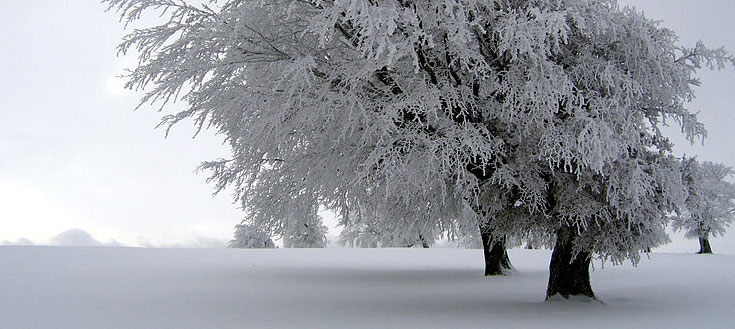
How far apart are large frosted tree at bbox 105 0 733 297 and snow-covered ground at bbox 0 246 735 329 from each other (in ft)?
4.38

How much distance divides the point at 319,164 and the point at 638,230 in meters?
5.12

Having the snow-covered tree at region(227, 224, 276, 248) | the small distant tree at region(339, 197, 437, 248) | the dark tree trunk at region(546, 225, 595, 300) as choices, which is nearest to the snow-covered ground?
the dark tree trunk at region(546, 225, 595, 300)

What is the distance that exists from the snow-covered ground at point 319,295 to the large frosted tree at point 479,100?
133cm

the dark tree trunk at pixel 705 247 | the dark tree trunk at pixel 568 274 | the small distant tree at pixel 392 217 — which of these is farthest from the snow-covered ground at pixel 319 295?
the dark tree trunk at pixel 705 247

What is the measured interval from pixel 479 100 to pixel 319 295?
451cm

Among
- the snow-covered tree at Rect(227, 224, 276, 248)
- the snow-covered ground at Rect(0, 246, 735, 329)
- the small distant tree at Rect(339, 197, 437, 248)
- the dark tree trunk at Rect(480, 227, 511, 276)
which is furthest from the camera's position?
the snow-covered tree at Rect(227, 224, 276, 248)

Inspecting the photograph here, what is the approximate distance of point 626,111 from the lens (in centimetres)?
972

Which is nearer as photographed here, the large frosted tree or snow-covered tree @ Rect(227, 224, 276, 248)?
the large frosted tree

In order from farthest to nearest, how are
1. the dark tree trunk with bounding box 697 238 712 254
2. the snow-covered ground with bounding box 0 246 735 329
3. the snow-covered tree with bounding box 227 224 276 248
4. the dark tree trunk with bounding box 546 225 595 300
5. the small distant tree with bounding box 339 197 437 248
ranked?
the snow-covered tree with bounding box 227 224 276 248
the dark tree trunk with bounding box 697 238 712 254
the small distant tree with bounding box 339 197 437 248
the dark tree trunk with bounding box 546 225 595 300
the snow-covered ground with bounding box 0 246 735 329

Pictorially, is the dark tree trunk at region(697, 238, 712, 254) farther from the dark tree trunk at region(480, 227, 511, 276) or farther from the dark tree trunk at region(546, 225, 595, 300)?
the dark tree trunk at region(546, 225, 595, 300)

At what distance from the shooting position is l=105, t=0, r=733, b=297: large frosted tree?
28.8ft

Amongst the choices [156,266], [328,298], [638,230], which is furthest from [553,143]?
[156,266]

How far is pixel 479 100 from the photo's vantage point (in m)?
9.68

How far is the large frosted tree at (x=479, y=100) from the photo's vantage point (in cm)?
877
